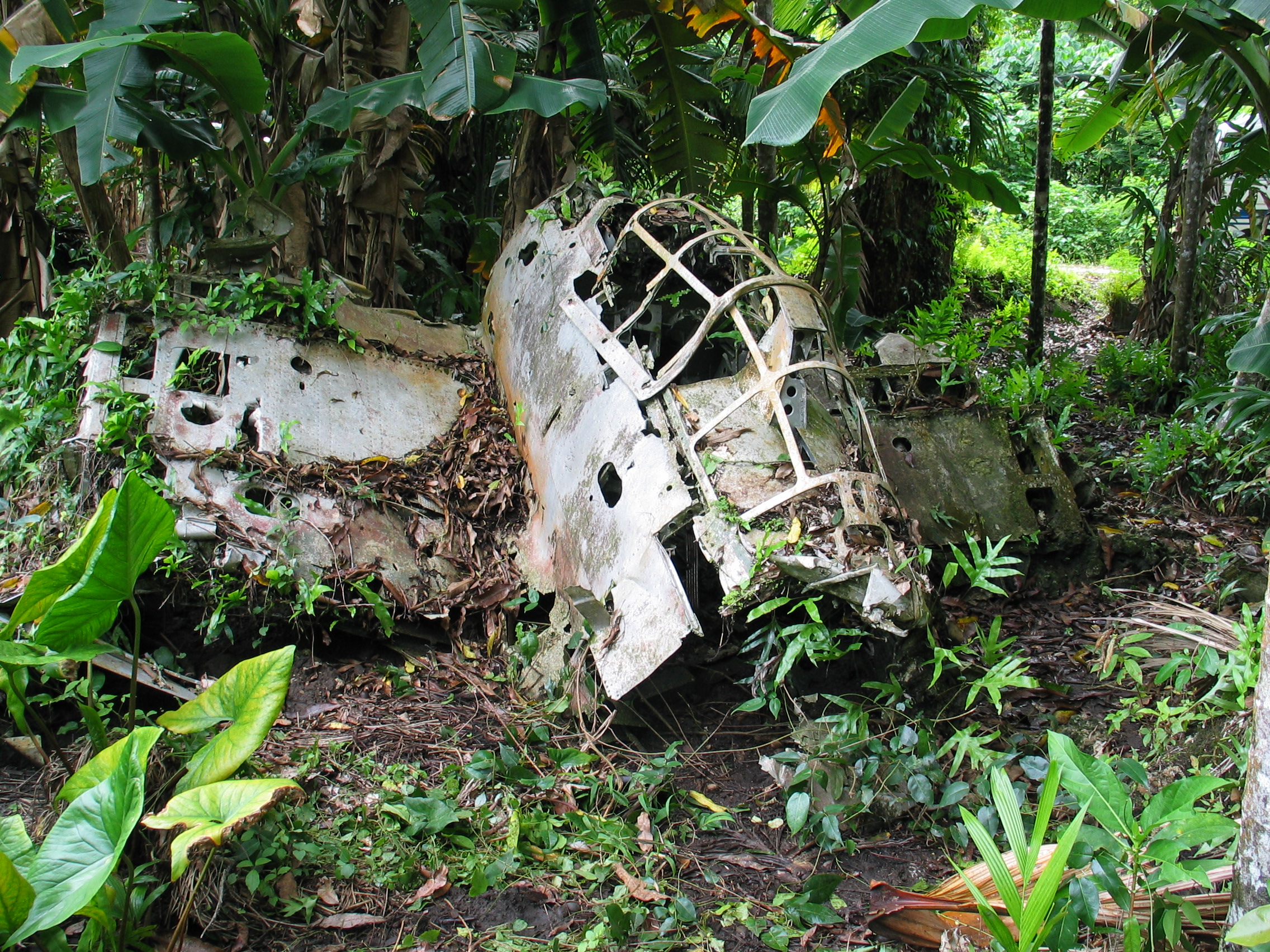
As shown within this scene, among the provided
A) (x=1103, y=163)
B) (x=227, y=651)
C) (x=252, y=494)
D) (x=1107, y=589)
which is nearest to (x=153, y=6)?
(x=252, y=494)

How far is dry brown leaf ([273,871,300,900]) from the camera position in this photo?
3117 mm

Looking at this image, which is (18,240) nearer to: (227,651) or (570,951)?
(227,651)

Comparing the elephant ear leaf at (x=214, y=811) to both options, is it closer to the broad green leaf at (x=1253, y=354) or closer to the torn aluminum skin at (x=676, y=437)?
the torn aluminum skin at (x=676, y=437)

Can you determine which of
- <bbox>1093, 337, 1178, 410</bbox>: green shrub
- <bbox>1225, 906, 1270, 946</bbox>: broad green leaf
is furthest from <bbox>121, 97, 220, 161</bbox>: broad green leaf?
<bbox>1093, 337, 1178, 410</bbox>: green shrub

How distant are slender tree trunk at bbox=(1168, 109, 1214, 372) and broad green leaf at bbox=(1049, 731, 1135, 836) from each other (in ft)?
24.2

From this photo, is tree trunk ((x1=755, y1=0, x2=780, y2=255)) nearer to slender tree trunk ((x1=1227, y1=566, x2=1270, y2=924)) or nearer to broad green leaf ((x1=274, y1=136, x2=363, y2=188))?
broad green leaf ((x1=274, y1=136, x2=363, y2=188))

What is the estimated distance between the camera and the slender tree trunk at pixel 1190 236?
26.2 feet

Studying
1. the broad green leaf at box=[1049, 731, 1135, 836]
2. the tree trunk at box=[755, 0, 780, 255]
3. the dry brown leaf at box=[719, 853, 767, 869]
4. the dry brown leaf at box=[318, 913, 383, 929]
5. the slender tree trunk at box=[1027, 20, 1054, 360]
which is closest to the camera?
the broad green leaf at box=[1049, 731, 1135, 836]

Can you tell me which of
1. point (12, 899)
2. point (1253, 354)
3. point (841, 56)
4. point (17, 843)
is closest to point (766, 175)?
point (1253, 354)

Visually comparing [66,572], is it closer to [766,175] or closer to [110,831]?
[110,831]

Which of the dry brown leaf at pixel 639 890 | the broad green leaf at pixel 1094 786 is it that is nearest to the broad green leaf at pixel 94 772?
the dry brown leaf at pixel 639 890

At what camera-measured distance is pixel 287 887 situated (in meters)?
3.13

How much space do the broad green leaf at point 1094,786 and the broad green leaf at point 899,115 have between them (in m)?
4.87

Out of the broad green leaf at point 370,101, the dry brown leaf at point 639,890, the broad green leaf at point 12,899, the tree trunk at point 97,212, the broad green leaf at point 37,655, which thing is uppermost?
the broad green leaf at point 370,101
